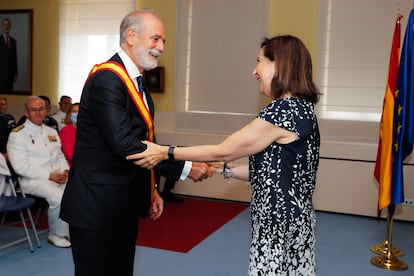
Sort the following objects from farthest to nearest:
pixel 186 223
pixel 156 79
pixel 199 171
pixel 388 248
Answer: pixel 156 79
pixel 186 223
pixel 388 248
pixel 199 171

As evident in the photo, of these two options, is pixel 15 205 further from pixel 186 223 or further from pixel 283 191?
pixel 283 191

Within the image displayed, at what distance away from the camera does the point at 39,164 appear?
429cm

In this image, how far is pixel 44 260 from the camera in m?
3.79

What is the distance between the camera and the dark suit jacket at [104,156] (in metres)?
1.83

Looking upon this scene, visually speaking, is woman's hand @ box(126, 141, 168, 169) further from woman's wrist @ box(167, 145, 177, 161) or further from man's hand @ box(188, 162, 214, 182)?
man's hand @ box(188, 162, 214, 182)

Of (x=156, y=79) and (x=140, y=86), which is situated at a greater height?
(x=156, y=79)

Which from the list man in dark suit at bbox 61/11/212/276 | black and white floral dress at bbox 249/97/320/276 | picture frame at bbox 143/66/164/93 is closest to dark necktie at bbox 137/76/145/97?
man in dark suit at bbox 61/11/212/276

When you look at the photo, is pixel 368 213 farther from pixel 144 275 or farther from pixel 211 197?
pixel 144 275

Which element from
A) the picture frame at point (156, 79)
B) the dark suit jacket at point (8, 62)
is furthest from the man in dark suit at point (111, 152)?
the dark suit jacket at point (8, 62)

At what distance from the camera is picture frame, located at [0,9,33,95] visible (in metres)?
7.69

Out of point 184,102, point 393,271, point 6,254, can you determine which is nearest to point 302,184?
point 393,271

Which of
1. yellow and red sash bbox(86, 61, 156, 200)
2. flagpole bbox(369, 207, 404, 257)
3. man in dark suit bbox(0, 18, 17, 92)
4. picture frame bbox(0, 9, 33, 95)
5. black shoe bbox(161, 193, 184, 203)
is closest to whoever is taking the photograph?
yellow and red sash bbox(86, 61, 156, 200)

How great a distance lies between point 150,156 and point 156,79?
15.8ft

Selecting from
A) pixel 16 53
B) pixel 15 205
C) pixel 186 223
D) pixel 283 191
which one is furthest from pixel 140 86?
pixel 16 53
